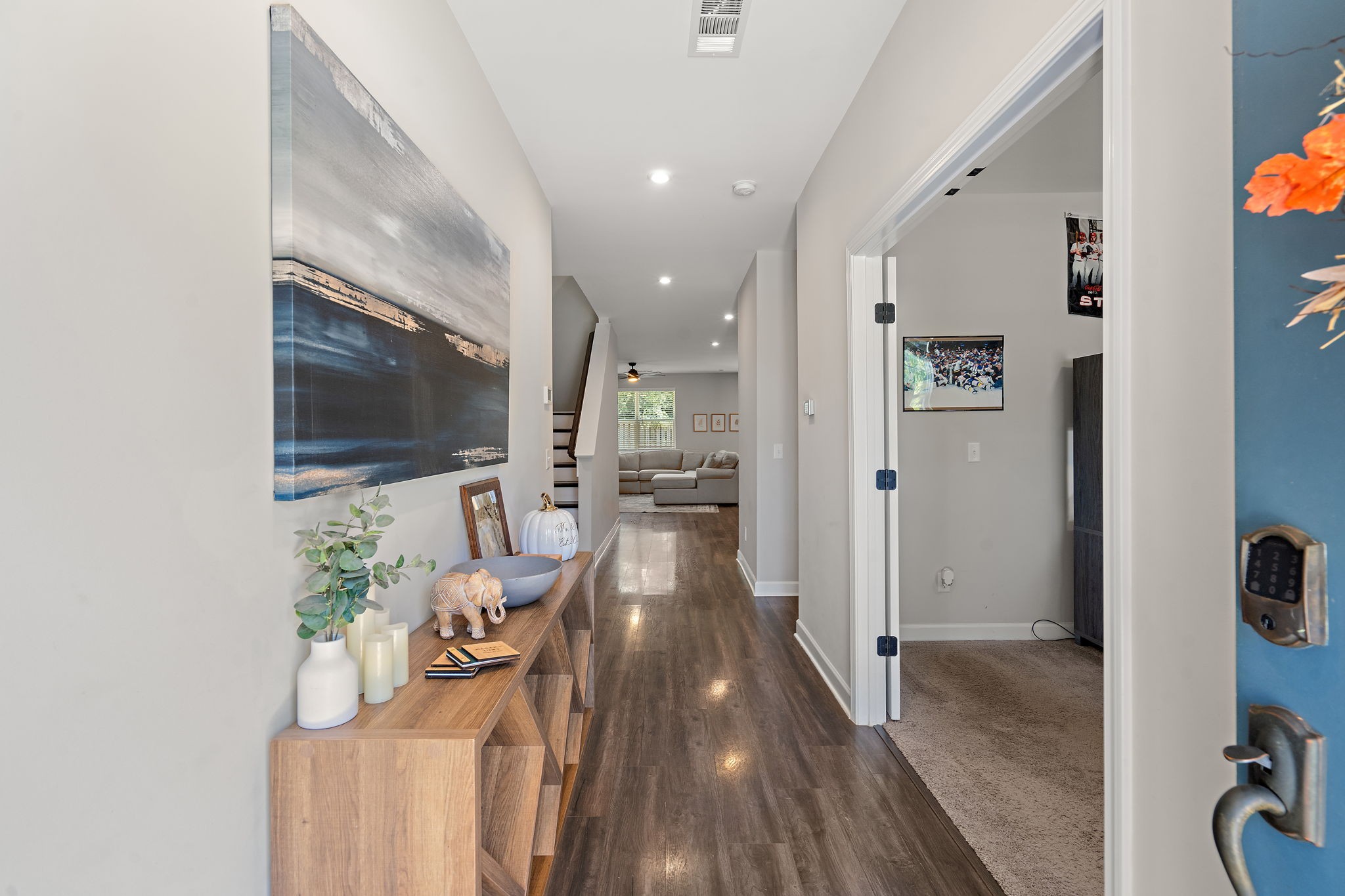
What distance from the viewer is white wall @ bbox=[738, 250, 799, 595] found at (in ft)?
15.1

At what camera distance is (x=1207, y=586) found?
0.91 metres

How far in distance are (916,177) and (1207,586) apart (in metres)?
1.44

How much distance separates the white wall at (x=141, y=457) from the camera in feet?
2.20

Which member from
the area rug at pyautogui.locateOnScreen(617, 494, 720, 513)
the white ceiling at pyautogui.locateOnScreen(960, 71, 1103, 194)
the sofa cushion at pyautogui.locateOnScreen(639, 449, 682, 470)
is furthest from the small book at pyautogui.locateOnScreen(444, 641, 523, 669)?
the sofa cushion at pyautogui.locateOnScreen(639, 449, 682, 470)

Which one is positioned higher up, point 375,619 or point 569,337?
point 569,337

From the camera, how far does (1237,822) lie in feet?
2.04

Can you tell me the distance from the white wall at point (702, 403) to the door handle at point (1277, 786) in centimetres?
1248

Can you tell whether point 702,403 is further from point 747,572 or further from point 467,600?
point 467,600

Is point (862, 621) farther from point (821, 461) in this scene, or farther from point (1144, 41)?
point (1144, 41)

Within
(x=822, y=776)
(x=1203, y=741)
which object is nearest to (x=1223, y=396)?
(x=1203, y=741)

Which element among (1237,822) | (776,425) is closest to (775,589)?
(776,425)

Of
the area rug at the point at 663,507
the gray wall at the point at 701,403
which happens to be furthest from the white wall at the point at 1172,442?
the gray wall at the point at 701,403

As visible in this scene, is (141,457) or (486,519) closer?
(141,457)

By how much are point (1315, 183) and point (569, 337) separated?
657cm
